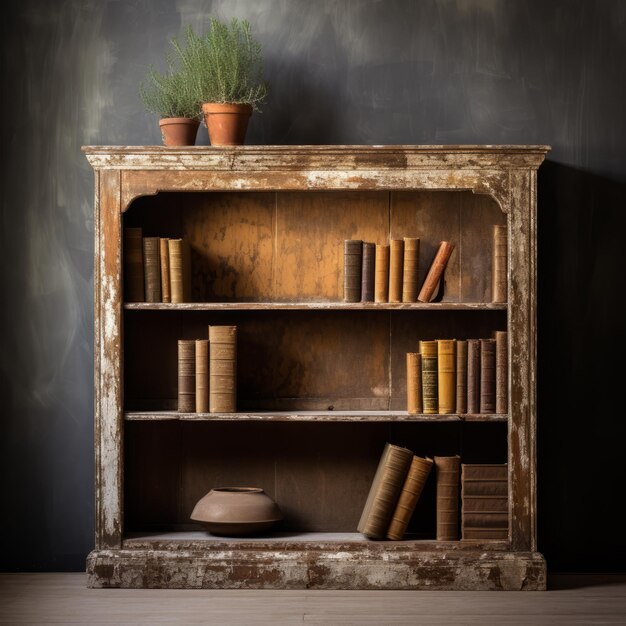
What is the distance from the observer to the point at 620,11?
4242mm

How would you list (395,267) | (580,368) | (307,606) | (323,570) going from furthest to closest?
1. (580,368)
2. (395,267)
3. (323,570)
4. (307,606)

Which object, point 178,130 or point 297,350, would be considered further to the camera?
point 297,350

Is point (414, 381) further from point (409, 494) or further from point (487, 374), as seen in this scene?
point (409, 494)

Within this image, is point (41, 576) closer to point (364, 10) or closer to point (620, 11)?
point (364, 10)

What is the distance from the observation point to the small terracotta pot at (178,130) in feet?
12.9

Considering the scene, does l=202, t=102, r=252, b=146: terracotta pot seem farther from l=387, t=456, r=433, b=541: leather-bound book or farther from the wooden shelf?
l=387, t=456, r=433, b=541: leather-bound book

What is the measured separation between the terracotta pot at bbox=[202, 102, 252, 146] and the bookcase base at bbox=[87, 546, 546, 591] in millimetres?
1666

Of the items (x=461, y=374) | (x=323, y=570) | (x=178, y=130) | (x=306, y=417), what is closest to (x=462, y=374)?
(x=461, y=374)

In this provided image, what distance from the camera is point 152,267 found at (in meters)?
3.95

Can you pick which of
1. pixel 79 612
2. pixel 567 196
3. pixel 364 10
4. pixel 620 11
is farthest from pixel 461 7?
pixel 79 612

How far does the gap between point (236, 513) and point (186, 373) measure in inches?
23.9

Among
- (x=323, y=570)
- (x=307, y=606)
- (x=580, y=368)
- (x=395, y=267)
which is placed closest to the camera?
(x=307, y=606)

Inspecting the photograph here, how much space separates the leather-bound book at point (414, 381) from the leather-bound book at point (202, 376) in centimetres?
82

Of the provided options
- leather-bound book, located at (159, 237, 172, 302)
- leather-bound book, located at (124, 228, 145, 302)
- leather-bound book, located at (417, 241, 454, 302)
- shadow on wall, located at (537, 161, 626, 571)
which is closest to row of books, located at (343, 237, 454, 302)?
leather-bound book, located at (417, 241, 454, 302)
